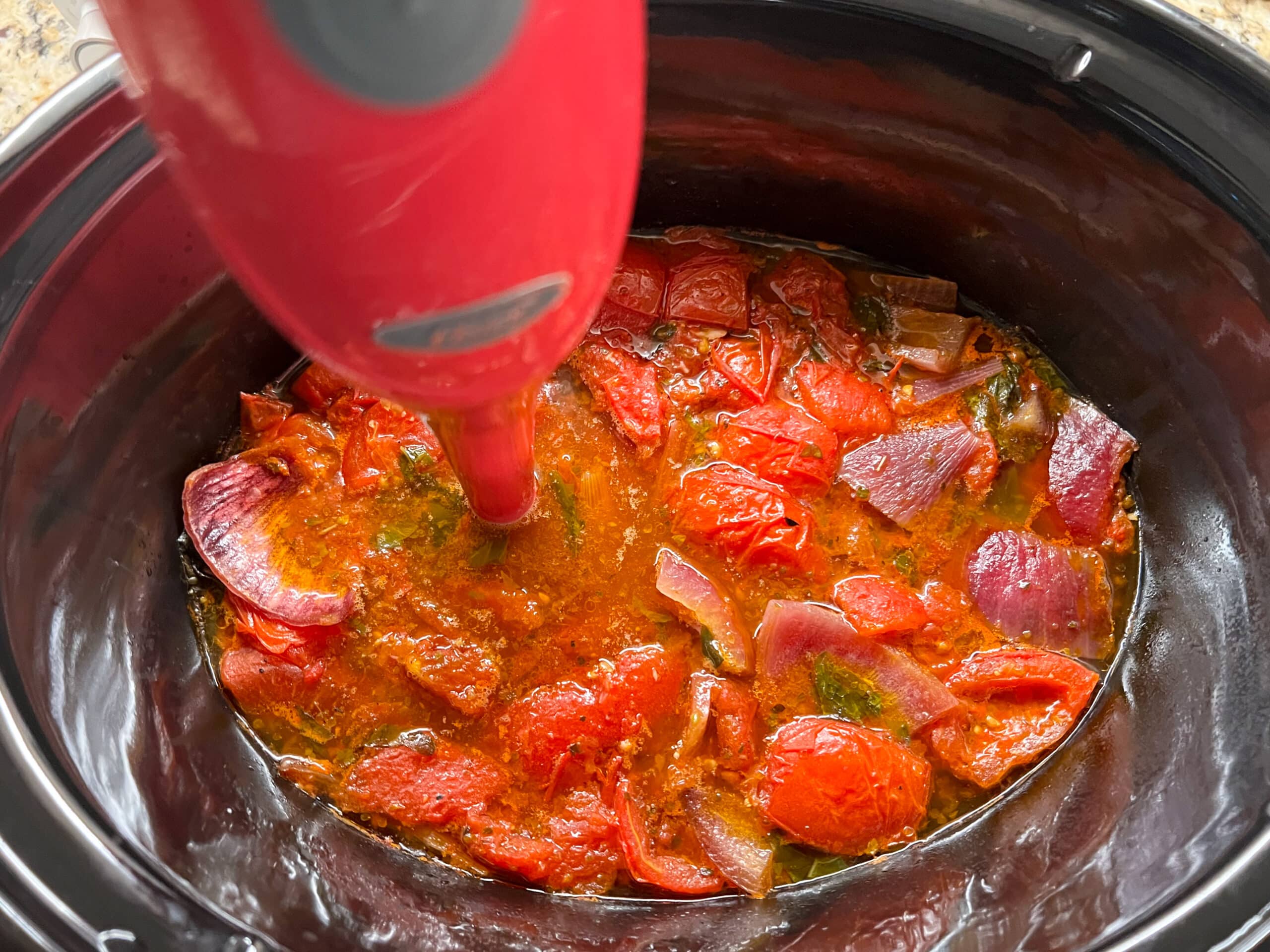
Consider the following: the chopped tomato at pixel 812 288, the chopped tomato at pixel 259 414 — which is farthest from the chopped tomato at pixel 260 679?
the chopped tomato at pixel 812 288

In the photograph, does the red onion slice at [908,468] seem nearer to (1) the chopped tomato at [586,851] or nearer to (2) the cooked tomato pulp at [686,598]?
(2) the cooked tomato pulp at [686,598]

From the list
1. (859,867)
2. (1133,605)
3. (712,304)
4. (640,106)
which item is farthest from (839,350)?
(640,106)

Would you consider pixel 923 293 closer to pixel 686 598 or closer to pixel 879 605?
pixel 879 605

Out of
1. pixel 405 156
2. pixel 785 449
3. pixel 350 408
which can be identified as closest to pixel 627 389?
pixel 785 449

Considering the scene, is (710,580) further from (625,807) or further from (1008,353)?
(1008,353)

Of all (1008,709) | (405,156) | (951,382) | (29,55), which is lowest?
(1008,709)

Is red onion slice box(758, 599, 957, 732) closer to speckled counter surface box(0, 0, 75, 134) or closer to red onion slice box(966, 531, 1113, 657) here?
red onion slice box(966, 531, 1113, 657)
